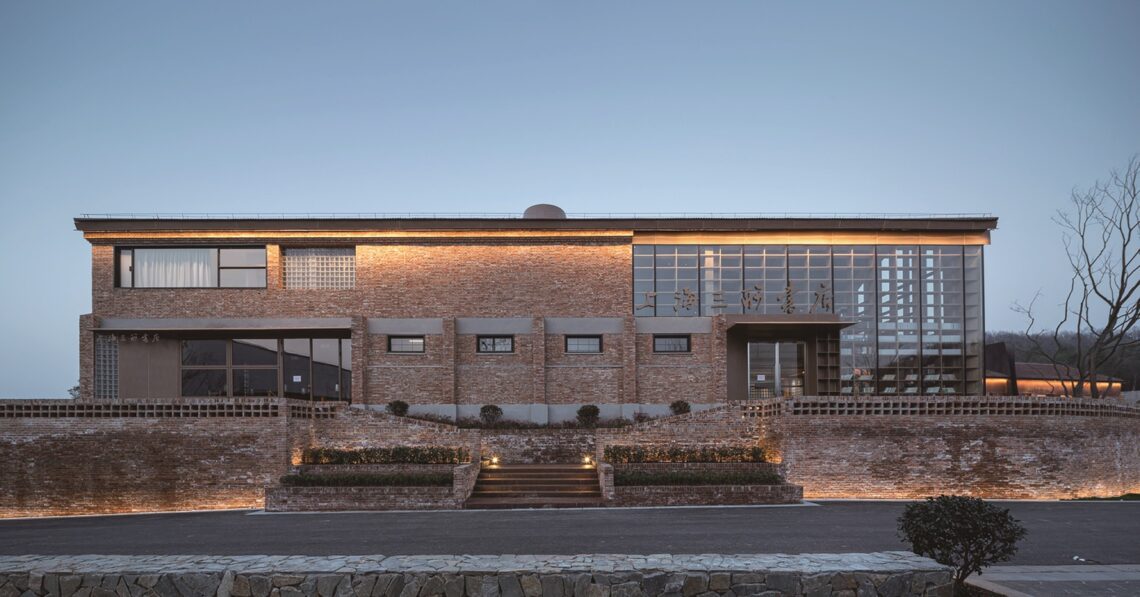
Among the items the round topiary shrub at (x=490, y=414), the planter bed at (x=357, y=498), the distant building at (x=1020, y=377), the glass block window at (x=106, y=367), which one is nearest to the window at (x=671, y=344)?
the round topiary shrub at (x=490, y=414)

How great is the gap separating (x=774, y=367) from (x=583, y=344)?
8.08 m

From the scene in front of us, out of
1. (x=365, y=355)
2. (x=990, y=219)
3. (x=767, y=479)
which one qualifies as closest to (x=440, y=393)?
(x=365, y=355)

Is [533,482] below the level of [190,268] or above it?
below

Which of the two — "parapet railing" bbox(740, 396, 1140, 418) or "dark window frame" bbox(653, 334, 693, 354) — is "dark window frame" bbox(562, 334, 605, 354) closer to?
"dark window frame" bbox(653, 334, 693, 354)

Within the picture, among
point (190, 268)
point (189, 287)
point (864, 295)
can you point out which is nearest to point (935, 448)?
point (864, 295)

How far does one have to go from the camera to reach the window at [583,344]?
92.8 ft

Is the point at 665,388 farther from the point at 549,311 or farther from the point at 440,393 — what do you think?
the point at 440,393

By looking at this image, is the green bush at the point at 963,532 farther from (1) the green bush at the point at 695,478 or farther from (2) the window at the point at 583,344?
(2) the window at the point at 583,344

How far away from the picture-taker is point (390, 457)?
20422mm

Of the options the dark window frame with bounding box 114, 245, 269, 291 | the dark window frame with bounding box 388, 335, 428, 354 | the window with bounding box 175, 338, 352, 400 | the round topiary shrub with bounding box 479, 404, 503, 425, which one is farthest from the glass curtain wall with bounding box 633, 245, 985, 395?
the dark window frame with bounding box 114, 245, 269, 291

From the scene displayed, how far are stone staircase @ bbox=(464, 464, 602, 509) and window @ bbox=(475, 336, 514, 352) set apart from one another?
671cm

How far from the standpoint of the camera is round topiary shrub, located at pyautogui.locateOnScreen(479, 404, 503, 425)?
2706cm

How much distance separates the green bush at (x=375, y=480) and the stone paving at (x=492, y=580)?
425 inches

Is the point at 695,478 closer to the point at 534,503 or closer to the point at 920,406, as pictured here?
the point at 534,503
